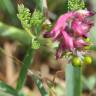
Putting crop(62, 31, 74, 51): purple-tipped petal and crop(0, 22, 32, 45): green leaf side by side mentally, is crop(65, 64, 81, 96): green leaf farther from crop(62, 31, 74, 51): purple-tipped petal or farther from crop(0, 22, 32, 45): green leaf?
crop(0, 22, 32, 45): green leaf

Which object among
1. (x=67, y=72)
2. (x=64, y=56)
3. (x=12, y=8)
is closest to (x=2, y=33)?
(x=12, y=8)

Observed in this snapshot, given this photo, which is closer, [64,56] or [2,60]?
[64,56]

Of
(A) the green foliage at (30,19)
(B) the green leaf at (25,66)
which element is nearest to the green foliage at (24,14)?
(A) the green foliage at (30,19)

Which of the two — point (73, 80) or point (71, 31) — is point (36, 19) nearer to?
point (71, 31)

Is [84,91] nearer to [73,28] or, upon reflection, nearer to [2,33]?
[2,33]

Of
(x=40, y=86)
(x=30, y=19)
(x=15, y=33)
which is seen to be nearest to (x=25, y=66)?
(x=40, y=86)

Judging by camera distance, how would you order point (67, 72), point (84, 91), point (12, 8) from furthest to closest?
1. point (84, 91)
2. point (12, 8)
3. point (67, 72)
